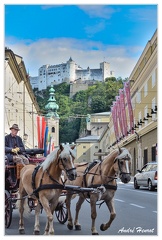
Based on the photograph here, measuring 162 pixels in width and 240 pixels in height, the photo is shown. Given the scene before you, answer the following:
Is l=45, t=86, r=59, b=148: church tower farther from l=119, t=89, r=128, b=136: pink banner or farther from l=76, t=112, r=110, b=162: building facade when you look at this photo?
l=119, t=89, r=128, b=136: pink banner

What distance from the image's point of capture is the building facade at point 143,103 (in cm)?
829

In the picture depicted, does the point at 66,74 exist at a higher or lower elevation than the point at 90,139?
higher

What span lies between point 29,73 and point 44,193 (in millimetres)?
1891

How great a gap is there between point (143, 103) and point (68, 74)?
155 cm

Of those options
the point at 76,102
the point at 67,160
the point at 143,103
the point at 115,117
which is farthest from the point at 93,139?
the point at 67,160

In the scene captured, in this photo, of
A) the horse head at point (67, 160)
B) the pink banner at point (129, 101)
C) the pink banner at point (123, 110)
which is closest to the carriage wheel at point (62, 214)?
the pink banner at point (123, 110)

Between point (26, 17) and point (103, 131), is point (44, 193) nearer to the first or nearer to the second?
point (103, 131)

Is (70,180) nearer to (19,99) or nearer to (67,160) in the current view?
(67,160)

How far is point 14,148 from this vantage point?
31.2ft

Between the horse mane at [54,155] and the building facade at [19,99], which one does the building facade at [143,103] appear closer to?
the horse mane at [54,155]

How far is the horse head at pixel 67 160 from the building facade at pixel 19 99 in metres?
0.97

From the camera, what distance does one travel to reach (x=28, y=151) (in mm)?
10461
